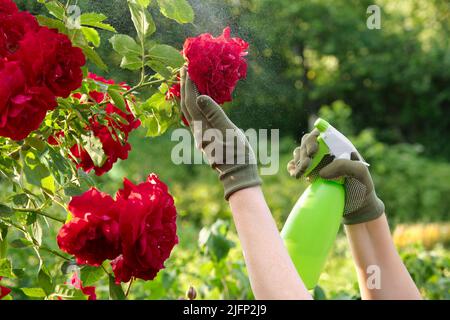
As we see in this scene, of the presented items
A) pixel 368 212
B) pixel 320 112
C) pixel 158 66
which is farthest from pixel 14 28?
pixel 320 112

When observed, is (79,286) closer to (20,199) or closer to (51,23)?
(20,199)

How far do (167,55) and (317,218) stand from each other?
0.48m

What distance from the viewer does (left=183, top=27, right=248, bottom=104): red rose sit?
1285 millimetres

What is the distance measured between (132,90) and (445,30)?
999 cm

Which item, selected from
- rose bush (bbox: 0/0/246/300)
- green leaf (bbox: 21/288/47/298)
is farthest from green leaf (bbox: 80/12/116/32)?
green leaf (bbox: 21/288/47/298)

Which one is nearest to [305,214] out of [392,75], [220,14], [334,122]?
[220,14]

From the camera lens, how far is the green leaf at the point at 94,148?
1.39 meters

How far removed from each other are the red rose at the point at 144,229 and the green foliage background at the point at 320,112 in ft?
1.35

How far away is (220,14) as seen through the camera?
147 centimetres

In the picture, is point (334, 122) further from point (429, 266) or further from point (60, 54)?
point (60, 54)

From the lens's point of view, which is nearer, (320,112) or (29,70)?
(29,70)

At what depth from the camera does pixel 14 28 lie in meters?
1.15

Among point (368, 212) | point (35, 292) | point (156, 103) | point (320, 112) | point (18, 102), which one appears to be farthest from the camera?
point (320, 112)

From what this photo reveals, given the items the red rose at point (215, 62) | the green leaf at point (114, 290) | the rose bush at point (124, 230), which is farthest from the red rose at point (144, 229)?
the red rose at point (215, 62)
